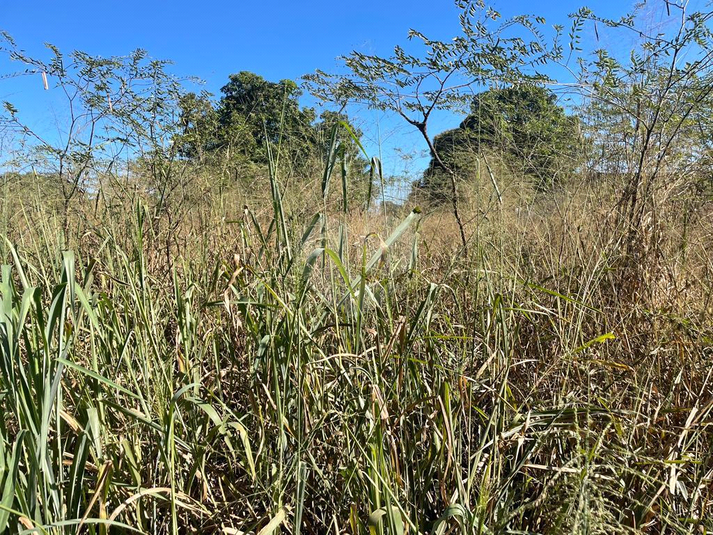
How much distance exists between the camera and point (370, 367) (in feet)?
3.52

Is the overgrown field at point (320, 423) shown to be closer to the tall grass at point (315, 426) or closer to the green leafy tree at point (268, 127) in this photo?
the tall grass at point (315, 426)

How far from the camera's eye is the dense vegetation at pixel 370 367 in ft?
3.10

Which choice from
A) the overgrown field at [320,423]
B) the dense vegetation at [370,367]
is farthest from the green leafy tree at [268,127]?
the overgrown field at [320,423]

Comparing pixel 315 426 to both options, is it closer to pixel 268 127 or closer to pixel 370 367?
pixel 370 367

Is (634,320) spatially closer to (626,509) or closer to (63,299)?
(626,509)

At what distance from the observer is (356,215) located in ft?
13.9

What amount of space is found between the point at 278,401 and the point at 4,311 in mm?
500

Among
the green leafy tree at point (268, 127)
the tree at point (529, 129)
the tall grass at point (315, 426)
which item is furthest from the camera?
the tree at point (529, 129)

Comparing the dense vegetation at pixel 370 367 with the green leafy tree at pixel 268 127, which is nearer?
the dense vegetation at pixel 370 367

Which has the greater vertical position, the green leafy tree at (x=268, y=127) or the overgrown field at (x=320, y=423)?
the green leafy tree at (x=268, y=127)

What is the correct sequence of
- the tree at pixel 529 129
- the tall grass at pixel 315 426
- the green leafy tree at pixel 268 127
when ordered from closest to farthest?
the tall grass at pixel 315 426 < the green leafy tree at pixel 268 127 < the tree at pixel 529 129

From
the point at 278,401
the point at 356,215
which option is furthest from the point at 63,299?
the point at 356,215

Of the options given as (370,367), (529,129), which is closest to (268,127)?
(529,129)

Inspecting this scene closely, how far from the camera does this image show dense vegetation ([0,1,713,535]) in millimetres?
946
